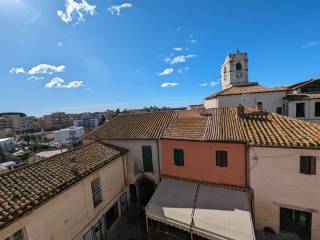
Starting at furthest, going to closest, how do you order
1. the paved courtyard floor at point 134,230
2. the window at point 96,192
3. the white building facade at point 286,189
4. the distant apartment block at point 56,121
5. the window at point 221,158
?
the distant apartment block at point 56,121 → the window at point 221,158 → the window at point 96,192 → the paved courtyard floor at point 134,230 → the white building facade at point 286,189

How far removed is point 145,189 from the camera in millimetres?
17531

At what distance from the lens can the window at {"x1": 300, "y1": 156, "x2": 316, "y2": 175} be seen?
1018 centimetres

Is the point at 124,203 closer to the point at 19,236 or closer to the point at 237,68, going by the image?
the point at 19,236

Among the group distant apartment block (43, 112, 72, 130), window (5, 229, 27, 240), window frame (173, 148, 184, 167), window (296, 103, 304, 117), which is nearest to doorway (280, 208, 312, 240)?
window frame (173, 148, 184, 167)

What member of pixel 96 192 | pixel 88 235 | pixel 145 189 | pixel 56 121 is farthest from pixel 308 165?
pixel 56 121

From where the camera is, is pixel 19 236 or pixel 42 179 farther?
pixel 42 179

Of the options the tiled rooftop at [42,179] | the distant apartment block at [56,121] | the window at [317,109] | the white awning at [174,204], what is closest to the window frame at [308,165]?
the white awning at [174,204]

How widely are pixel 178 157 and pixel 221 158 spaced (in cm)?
350

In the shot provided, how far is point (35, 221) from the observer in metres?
7.90

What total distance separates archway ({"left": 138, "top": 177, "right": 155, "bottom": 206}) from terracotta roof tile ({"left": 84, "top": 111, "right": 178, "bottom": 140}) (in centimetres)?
488

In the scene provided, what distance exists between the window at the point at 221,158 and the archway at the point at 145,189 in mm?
7488

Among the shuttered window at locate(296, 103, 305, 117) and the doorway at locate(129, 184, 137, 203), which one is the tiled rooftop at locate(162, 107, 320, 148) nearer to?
the doorway at locate(129, 184, 137, 203)

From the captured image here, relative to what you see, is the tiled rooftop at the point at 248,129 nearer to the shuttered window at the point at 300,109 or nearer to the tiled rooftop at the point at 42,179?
the tiled rooftop at the point at 42,179

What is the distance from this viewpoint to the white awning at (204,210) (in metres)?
9.41
